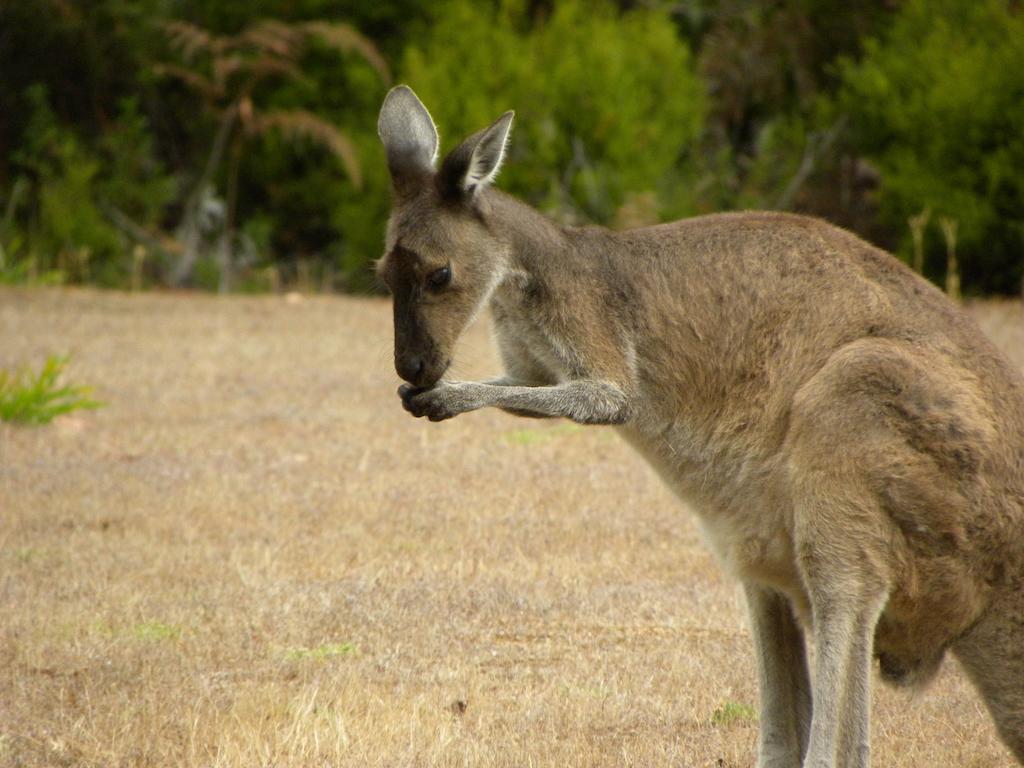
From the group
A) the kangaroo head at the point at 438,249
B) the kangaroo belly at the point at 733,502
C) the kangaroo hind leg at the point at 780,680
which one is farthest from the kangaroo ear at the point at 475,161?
the kangaroo hind leg at the point at 780,680

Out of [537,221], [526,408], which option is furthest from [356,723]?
[537,221]

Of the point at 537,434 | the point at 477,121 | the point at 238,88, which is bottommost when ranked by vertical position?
the point at 238,88

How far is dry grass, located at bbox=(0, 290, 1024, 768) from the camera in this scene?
427cm

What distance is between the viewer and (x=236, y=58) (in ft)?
49.6

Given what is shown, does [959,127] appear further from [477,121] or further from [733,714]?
[733,714]

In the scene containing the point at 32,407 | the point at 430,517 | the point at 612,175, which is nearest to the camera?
the point at 430,517

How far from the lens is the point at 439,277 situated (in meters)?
4.04

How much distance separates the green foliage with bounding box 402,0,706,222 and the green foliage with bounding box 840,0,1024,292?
2.02 m

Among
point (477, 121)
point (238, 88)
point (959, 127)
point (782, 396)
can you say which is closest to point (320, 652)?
point (782, 396)

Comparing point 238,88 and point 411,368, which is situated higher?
point 411,368

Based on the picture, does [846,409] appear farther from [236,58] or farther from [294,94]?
[294,94]

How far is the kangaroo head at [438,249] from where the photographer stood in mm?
3982

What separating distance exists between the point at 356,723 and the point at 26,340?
7.73 m

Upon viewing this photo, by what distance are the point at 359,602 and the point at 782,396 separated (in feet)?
7.44
